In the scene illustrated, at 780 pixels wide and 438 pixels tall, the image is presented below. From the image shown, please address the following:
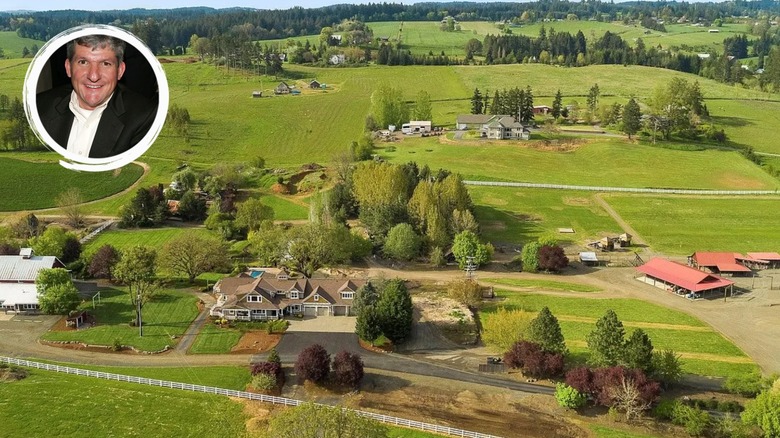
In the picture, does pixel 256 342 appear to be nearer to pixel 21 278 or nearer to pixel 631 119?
Answer: pixel 21 278

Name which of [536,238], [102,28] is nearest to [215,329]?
[536,238]

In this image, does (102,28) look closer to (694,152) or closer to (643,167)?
(643,167)

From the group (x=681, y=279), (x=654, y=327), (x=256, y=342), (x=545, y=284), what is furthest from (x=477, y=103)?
(x=256, y=342)

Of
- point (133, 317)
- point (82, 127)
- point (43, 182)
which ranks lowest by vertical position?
point (133, 317)

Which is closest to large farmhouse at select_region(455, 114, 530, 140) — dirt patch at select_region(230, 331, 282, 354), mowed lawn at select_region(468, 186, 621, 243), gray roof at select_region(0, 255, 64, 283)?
mowed lawn at select_region(468, 186, 621, 243)

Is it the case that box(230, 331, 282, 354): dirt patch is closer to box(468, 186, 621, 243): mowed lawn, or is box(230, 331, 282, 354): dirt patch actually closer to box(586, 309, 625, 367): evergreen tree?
box(586, 309, 625, 367): evergreen tree

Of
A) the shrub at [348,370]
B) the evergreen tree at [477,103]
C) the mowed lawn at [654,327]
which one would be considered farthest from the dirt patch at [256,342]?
the evergreen tree at [477,103]
